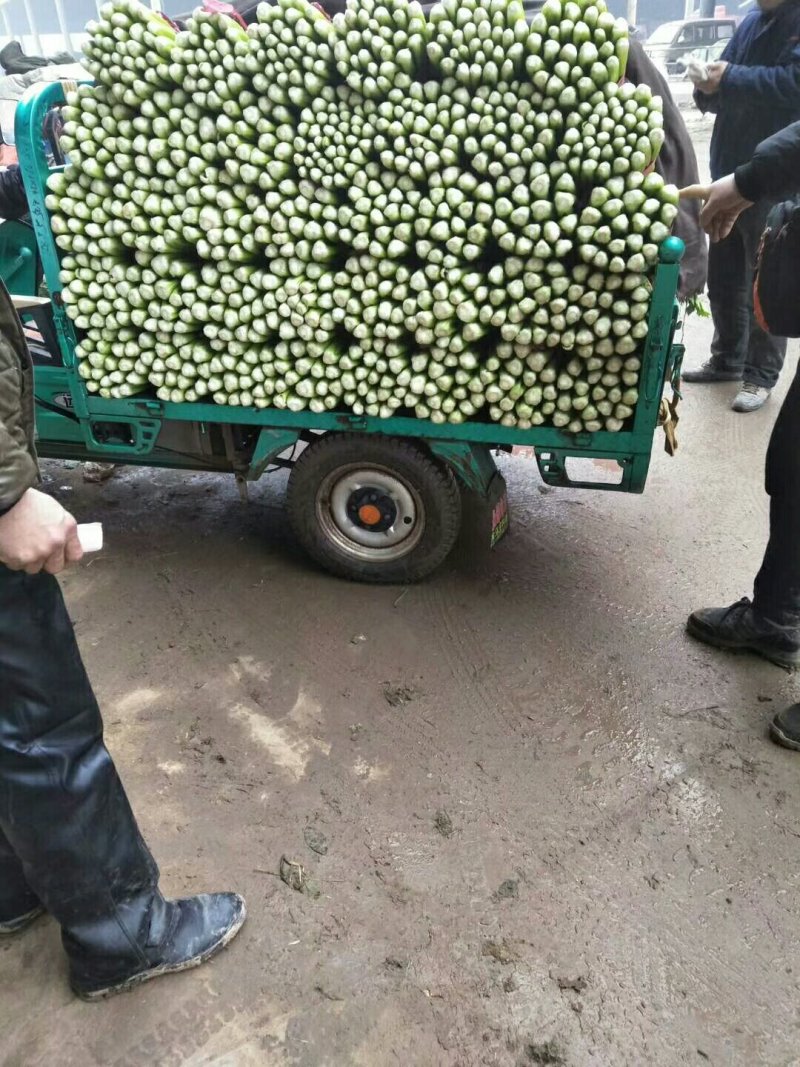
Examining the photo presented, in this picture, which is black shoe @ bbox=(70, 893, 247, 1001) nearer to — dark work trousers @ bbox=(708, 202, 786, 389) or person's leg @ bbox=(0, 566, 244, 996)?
person's leg @ bbox=(0, 566, 244, 996)

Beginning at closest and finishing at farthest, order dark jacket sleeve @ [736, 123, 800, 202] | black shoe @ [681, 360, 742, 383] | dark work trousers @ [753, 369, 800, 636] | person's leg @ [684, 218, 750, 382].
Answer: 1. dark jacket sleeve @ [736, 123, 800, 202]
2. dark work trousers @ [753, 369, 800, 636]
3. person's leg @ [684, 218, 750, 382]
4. black shoe @ [681, 360, 742, 383]

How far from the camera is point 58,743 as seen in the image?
1.70 m

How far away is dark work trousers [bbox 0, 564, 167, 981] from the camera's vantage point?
1608mm

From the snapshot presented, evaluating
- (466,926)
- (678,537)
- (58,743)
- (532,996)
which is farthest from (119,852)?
(678,537)

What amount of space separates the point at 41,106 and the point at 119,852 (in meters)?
2.82

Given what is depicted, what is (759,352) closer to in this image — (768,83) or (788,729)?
(768,83)

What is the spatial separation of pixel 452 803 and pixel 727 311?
4.61 metres

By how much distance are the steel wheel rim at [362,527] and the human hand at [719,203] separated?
162cm

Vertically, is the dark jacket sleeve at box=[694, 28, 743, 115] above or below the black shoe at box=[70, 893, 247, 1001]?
above

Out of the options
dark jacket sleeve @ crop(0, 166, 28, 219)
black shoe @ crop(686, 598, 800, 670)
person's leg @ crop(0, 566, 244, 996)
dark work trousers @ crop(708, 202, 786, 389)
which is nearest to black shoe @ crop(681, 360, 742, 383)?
dark work trousers @ crop(708, 202, 786, 389)

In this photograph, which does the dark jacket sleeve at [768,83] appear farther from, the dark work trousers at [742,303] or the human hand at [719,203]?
the human hand at [719,203]

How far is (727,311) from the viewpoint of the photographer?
5699 mm

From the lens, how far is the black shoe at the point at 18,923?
2102 mm

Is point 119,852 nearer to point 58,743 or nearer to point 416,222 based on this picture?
point 58,743
